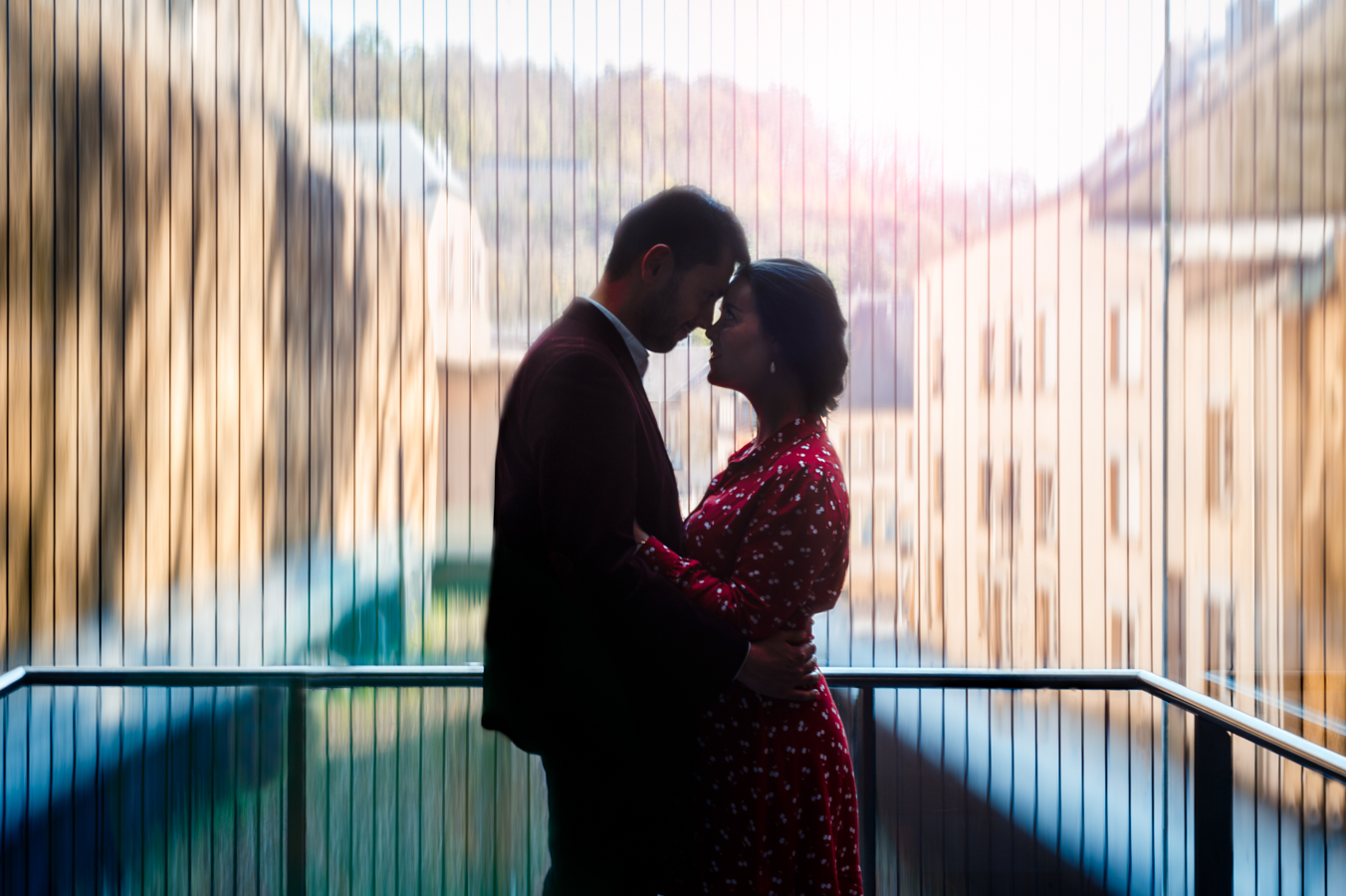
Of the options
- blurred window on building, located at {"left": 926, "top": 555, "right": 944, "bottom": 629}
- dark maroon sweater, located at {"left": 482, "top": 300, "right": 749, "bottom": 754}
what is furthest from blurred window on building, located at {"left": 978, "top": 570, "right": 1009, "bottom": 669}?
dark maroon sweater, located at {"left": 482, "top": 300, "right": 749, "bottom": 754}

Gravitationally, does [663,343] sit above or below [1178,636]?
above

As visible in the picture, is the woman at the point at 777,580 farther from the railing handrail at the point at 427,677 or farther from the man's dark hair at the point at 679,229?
the railing handrail at the point at 427,677

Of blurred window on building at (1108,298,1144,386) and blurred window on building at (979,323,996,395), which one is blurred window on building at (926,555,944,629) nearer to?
blurred window on building at (979,323,996,395)

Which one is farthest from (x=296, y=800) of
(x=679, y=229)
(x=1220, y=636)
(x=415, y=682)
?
(x=1220, y=636)

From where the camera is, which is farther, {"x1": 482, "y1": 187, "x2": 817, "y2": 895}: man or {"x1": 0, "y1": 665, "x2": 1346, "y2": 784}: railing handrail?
{"x1": 0, "y1": 665, "x2": 1346, "y2": 784}: railing handrail

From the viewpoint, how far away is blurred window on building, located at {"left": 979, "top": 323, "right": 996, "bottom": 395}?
239cm

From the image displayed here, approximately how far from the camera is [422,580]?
95.4 inches

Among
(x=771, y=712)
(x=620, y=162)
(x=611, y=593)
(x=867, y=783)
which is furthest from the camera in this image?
(x=620, y=162)

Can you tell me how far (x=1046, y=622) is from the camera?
2.39 m

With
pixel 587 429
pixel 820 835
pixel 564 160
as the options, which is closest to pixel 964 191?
pixel 564 160

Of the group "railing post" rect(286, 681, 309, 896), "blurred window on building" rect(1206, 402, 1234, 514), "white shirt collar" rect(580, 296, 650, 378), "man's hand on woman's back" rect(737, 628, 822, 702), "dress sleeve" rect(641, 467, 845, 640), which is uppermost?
"white shirt collar" rect(580, 296, 650, 378)

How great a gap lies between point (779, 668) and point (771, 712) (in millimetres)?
99

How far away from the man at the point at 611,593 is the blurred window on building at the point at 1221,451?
62.6 inches

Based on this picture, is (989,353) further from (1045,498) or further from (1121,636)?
(1121,636)
